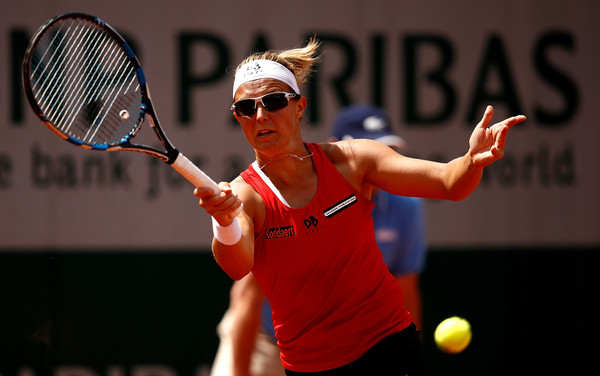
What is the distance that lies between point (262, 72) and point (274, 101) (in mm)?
132

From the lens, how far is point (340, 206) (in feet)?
9.43

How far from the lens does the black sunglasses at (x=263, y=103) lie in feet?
9.46

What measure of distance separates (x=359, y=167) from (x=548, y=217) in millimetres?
3210

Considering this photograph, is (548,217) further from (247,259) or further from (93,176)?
(247,259)

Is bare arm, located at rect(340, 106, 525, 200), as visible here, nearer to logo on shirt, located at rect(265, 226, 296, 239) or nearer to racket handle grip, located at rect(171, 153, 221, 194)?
logo on shirt, located at rect(265, 226, 296, 239)

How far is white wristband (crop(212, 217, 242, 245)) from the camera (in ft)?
8.54

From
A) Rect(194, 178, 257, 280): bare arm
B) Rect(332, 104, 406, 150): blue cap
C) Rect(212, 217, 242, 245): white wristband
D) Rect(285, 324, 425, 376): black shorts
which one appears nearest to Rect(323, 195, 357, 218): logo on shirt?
Rect(194, 178, 257, 280): bare arm

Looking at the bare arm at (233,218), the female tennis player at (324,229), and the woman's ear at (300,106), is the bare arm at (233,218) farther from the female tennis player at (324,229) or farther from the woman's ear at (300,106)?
the woman's ear at (300,106)

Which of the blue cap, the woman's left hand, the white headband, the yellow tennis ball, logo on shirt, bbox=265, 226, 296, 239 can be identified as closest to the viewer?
the woman's left hand

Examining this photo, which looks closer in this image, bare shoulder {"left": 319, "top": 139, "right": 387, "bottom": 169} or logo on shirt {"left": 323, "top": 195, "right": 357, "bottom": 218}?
logo on shirt {"left": 323, "top": 195, "right": 357, "bottom": 218}

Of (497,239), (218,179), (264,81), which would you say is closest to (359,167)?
A: (264,81)

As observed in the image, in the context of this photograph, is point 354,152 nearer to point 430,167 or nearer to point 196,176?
point 430,167

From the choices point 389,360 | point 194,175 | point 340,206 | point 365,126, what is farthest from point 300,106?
point 365,126

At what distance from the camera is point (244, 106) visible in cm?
290
